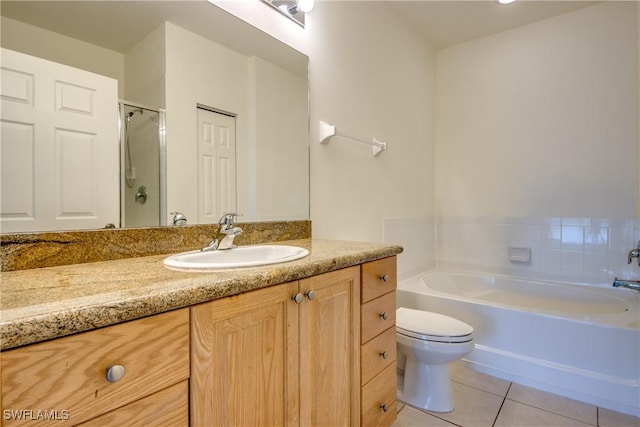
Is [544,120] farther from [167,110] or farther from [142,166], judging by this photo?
[142,166]

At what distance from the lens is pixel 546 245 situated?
2467 mm

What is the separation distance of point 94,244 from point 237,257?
45 cm

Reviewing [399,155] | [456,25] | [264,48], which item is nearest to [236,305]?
[264,48]

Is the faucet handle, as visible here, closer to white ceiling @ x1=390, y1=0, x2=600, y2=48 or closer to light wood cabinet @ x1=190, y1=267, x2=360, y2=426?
light wood cabinet @ x1=190, y1=267, x2=360, y2=426

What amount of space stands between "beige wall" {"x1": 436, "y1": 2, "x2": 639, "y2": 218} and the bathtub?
0.64 metres

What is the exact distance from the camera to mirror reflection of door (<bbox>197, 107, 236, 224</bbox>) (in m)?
1.24

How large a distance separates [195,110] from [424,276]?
2.13 m

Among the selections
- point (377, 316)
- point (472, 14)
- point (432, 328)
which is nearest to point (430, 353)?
point (432, 328)

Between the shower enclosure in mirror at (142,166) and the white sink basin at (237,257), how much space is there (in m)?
0.18

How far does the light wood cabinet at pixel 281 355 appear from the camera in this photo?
69cm

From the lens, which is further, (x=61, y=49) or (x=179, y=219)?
(x=179, y=219)

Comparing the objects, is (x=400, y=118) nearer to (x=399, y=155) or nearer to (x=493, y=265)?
(x=399, y=155)

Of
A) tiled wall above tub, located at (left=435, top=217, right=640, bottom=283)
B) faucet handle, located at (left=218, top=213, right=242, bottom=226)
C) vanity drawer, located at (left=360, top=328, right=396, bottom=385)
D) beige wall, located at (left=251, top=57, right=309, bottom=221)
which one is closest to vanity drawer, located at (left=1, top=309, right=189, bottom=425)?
faucet handle, located at (left=218, top=213, right=242, bottom=226)

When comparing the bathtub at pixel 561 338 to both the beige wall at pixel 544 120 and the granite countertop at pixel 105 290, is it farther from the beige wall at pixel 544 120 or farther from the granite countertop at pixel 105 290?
the granite countertop at pixel 105 290
